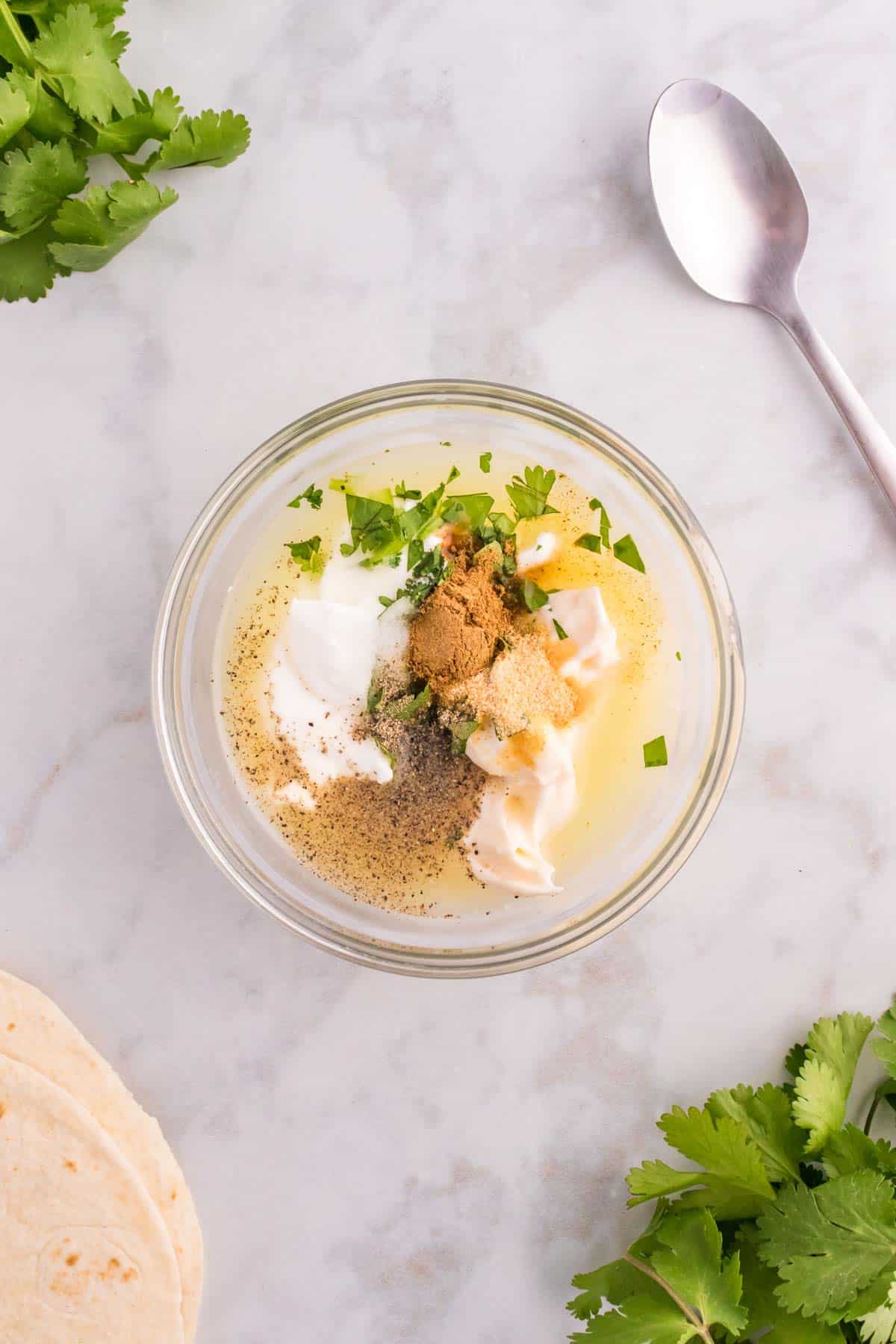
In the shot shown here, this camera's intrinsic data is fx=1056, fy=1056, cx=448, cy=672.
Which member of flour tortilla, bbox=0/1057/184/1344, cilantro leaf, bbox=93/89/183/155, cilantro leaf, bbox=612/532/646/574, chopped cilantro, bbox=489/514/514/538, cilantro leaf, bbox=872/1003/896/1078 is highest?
cilantro leaf, bbox=93/89/183/155

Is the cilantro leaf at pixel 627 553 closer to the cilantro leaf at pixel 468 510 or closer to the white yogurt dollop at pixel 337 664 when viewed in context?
the cilantro leaf at pixel 468 510

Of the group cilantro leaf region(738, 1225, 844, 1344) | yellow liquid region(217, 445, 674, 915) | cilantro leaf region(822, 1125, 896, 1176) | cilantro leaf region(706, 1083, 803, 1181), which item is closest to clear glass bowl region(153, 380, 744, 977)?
yellow liquid region(217, 445, 674, 915)

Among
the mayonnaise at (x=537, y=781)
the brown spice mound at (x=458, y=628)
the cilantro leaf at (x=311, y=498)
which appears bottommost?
the mayonnaise at (x=537, y=781)

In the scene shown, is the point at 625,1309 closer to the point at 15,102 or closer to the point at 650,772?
the point at 650,772

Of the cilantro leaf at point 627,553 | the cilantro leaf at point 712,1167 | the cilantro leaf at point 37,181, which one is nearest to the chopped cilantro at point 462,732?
the cilantro leaf at point 627,553

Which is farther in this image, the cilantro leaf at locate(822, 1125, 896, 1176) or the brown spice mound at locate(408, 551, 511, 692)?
the cilantro leaf at locate(822, 1125, 896, 1176)

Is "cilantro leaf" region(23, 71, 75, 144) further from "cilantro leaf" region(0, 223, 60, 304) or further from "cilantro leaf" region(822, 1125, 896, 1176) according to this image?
Result: "cilantro leaf" region(822, 1125, 896, 1176)
